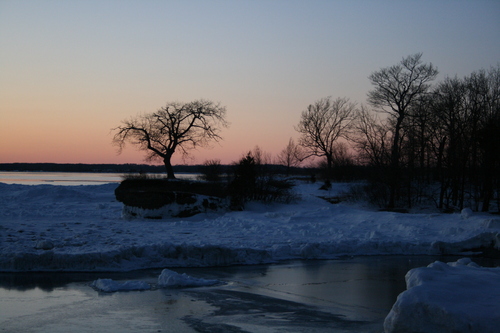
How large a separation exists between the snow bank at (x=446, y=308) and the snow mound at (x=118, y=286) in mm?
5042

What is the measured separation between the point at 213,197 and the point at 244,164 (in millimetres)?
3946

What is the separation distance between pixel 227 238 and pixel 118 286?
6861 millimetres

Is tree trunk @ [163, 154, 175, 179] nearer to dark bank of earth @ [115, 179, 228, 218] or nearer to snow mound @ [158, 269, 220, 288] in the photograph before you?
dark bank of earth @ [115, 179, 228, 218]

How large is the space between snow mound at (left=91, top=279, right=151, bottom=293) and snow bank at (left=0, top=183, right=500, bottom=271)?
2.00 metres

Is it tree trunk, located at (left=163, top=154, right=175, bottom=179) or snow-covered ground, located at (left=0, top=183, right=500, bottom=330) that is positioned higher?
tree trunk, located at (left=163, top=154, right=175, bottom=179)

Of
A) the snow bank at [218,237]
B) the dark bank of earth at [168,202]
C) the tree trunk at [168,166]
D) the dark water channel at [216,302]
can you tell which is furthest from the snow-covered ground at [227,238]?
the tree trunk at [168,166]

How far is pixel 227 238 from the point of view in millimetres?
15617

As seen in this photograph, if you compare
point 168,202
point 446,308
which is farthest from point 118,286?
point 168,202

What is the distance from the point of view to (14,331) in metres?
6.24

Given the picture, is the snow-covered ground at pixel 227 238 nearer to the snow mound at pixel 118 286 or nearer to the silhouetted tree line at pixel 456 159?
the snow mound at pixel 118 286

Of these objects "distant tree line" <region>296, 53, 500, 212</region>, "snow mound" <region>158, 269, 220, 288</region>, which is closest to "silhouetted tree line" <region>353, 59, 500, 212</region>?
"distant tree line" <region>296, 53, 500, 212</region>

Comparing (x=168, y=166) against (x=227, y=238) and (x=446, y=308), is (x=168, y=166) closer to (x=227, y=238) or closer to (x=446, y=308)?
(x=227, y=238)

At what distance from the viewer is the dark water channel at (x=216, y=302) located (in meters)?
6.62

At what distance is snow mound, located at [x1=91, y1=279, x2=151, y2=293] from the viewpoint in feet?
29.1
